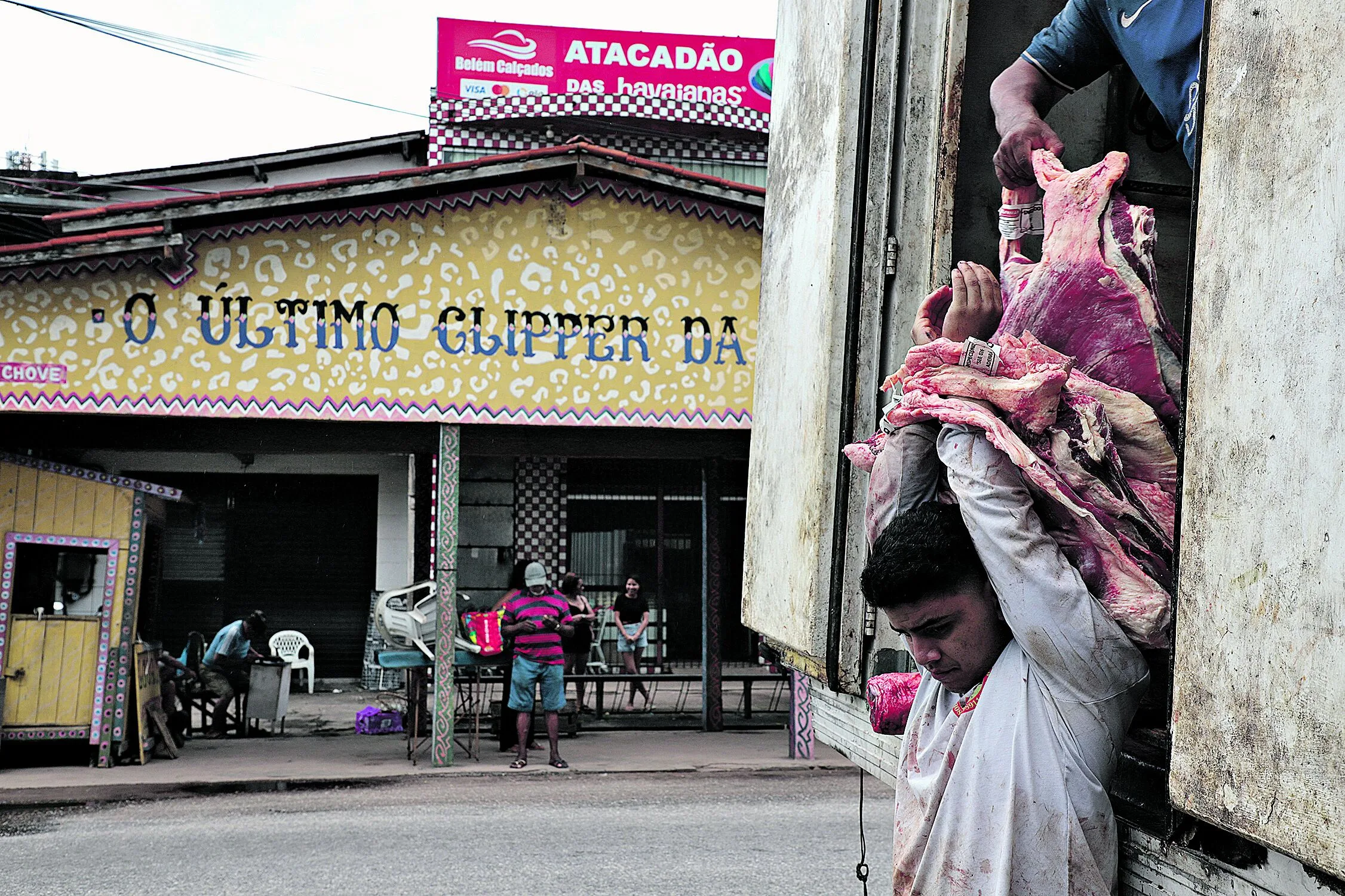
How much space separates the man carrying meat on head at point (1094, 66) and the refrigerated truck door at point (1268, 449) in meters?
0.69

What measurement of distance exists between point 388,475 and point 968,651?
620 inches

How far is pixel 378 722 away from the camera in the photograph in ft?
42.4

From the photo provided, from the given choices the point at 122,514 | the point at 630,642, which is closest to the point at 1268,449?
the point at 122,514

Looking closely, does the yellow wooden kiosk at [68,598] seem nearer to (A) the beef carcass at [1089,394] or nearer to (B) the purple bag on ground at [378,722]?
(B) the purple bag on ground at [378,722]

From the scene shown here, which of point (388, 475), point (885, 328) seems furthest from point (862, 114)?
point (388, 475)

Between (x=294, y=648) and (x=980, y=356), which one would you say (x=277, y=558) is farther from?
(x=980, y=356)

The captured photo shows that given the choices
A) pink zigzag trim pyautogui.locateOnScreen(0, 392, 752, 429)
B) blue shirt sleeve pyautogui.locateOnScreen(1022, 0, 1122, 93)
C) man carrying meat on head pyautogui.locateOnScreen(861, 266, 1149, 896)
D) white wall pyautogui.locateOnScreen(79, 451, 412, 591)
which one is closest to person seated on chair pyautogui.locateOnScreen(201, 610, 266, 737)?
pink zigzag trim pyautogui.locateOnScreen(0, 392, 752, 429)

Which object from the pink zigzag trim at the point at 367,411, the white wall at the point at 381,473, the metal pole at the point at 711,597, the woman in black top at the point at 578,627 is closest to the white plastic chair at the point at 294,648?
the white wall at the point at 381,473

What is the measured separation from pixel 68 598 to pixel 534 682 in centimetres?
407

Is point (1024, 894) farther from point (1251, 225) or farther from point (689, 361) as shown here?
point (689, 361)

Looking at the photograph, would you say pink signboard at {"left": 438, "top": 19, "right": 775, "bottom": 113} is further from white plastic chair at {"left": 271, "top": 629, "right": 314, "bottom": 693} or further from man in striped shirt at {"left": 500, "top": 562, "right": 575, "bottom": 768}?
man in striped shirt at {"left": 500, "top": 562, "right": 575, "bottom": 768}

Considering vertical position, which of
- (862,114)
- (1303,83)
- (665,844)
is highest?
(862,114)

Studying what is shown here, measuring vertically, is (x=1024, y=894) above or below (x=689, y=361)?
below

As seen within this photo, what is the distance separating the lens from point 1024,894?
5.74 ft
